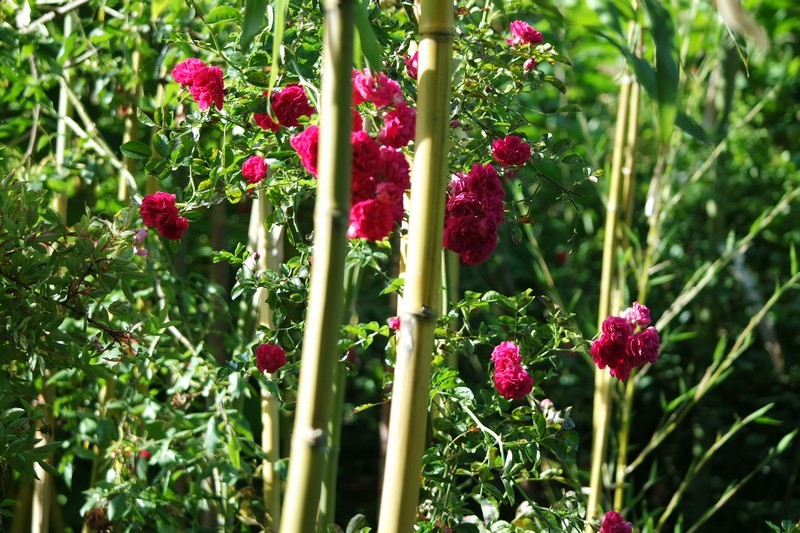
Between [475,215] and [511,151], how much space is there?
0.12 meters

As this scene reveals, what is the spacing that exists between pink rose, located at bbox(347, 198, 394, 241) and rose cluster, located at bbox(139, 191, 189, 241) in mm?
366

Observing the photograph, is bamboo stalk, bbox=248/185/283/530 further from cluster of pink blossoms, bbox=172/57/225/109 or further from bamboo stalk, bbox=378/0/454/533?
bamboo stalk, bbox=378/0/454/533

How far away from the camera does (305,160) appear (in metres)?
0.89

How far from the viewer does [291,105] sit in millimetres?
1040

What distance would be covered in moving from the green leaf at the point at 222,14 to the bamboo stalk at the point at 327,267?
56cm

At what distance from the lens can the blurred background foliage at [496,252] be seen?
1239mm

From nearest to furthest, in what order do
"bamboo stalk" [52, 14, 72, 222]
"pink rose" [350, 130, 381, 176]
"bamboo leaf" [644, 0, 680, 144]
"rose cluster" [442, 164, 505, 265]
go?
"bamboo leaf" [644, 0, 680, 144] → "pink rose" [350, 130, 381, 176] → "rose cluster" [442, 164, 505, 265] → "bamboo stalk" [52, 14, 72, 222]

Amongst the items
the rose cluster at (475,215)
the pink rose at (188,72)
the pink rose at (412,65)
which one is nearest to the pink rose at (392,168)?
the rose cluster at (475,215)

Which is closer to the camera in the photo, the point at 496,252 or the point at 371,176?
the point at 371,176

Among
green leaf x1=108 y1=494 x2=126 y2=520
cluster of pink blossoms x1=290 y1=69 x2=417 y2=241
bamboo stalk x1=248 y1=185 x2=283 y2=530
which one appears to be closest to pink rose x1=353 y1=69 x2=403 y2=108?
cluster of pink blossoms x1=290 y1=69 x2=417 y2=241

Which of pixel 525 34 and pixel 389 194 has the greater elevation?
pixel 525 34

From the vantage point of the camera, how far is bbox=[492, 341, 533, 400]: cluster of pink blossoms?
1098mm

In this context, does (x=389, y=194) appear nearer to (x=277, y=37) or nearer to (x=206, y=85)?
(x=277, y=37)

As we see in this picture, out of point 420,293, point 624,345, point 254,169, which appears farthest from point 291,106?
point 624,345
